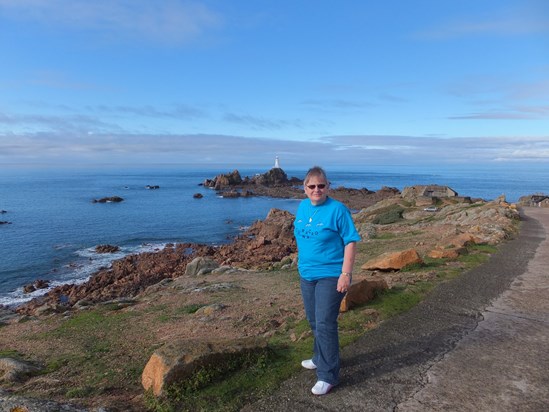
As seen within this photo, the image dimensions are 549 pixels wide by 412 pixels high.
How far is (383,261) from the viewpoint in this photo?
38.2 ft

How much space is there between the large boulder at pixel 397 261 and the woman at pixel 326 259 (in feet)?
23.8

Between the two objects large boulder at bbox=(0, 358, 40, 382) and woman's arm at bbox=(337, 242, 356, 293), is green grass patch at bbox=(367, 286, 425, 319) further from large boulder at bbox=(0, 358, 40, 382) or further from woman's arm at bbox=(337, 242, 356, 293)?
large boulder at bbox=(0, 358, 40, 382)

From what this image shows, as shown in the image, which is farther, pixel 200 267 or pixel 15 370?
pixel 200 267

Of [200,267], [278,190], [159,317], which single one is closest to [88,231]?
[200,267]

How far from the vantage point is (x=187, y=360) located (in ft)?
15.1

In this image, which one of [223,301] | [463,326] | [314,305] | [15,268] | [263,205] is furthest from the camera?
[263,205]

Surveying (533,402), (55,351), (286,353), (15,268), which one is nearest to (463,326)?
(533,402)

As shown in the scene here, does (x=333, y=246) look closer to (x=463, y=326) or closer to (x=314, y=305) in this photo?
(x=314, y=305)

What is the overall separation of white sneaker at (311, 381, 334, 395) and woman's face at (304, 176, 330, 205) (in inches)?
76.0

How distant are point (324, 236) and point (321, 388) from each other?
159 centimetres

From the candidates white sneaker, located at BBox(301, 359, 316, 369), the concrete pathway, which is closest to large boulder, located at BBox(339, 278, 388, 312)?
the concrete pathway

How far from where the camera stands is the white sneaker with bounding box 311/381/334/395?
173 inches

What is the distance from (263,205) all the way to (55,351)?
60.5 m

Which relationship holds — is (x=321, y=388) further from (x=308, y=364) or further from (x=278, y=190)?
(x=278, y=190)
